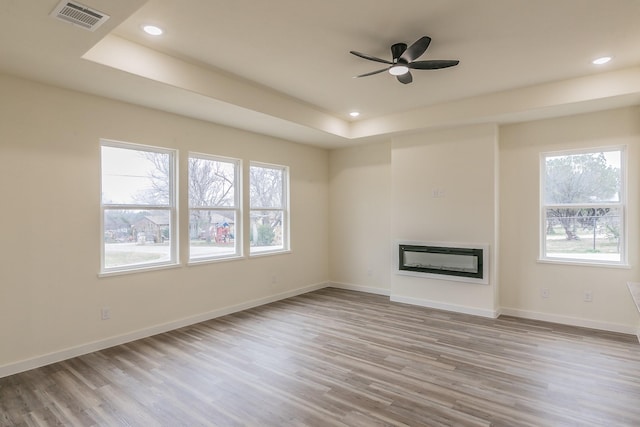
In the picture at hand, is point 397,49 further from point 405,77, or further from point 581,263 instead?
point 581,263

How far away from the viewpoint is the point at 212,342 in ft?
12.5

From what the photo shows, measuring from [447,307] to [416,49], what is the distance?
3.67 metres

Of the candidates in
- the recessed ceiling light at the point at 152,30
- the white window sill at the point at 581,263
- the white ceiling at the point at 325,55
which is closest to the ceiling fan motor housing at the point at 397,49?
the white ceiling at the point at 325,55

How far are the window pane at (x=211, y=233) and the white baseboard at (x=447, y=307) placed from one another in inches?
108

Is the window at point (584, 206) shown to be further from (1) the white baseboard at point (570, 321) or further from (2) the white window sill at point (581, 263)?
(1) the white baseboard at point (570, 321)

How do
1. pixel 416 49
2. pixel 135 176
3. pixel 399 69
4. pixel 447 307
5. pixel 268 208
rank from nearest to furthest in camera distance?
pixel 416 49 < pixel 399 69 < pixel 135 176 < pixel 447 307 < pixel 268 208

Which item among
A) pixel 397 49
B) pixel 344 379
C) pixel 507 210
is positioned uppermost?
pixel 397 49

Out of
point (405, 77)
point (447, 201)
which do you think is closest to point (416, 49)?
point (405, 77)

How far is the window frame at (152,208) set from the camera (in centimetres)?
371

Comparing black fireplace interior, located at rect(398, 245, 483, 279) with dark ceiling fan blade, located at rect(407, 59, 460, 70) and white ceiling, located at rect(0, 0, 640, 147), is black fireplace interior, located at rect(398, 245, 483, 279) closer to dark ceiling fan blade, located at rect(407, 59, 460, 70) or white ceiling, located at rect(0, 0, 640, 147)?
white ceiling, located at rect(0, 0, 640, 147)

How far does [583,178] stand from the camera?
14.5 ft

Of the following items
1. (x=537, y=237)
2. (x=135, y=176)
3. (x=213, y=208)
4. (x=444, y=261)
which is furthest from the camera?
(x=444, y=261)

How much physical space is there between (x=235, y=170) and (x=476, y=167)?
348 cm

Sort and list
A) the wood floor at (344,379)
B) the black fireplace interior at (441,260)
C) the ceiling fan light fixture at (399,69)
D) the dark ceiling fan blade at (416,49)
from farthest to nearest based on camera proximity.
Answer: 1. the black fireplace interior at (441,260)
2. the ceiling fan light fixture at (399,69)
3. the dark ceiling fan blade at (416,49)
4. the wood floor at (344,379)
